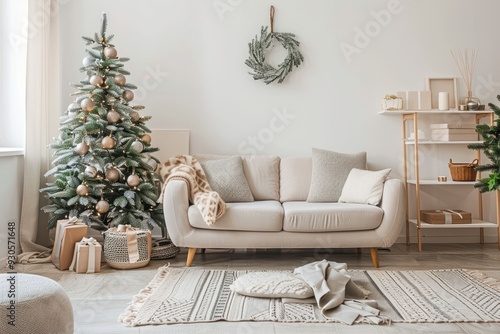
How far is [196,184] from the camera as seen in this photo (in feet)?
12.9

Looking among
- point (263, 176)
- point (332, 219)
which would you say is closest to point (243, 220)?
point (332, 219)

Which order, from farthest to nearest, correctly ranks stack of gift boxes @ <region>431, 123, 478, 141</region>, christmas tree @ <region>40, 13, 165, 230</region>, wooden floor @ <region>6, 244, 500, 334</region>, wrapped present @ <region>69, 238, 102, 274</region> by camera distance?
stack of gift boxes @ <region>431, 123, 478, 141</region>, christmas tree @ <region>40, 13, 165, 230</region>, wrapped present @ <region>69, 238, 102, 274</region>, wooden floor @ <region>6, 244, 500, 334</region>

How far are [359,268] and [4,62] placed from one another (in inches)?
133

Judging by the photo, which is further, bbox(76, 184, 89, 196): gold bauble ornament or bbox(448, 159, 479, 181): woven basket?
bbox(448, 159, 479, 181): woven basket

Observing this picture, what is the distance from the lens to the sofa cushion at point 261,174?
4.35 meters

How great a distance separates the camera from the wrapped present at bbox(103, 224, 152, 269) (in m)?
3.70

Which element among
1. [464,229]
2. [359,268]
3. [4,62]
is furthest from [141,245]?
[464,229]

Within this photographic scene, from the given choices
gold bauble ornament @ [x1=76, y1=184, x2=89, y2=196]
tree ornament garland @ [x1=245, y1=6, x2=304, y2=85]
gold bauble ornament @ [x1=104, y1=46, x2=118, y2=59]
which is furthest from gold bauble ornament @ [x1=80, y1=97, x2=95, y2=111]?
tree ornament garland @ [x1=245, y1=6, x2=304, y2=85]

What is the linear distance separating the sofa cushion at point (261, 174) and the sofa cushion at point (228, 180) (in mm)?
122

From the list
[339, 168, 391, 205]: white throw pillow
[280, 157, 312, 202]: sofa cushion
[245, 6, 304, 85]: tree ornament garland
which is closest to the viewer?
[339, 168, 391, 205]: white throw pillow

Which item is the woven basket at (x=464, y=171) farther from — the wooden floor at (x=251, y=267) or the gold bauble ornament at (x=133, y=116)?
the gold bauble ornament at (x=133, y=116)

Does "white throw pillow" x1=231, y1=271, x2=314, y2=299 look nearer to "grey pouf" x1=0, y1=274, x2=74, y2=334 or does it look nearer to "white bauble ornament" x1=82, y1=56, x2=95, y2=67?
"grey pouf" x1=0, y1=274, x2=74, y2=334

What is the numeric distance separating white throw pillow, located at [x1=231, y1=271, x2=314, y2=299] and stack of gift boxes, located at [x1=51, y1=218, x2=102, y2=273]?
1197mm

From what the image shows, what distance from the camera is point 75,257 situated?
3658mm
